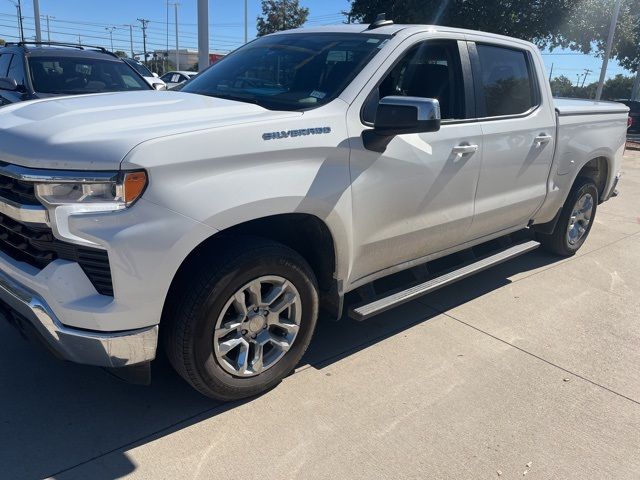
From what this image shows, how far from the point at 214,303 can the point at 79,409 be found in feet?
3.25

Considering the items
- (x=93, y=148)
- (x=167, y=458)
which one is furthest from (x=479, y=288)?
(x=93, y=148)

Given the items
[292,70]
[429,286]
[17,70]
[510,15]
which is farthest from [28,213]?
[510,15]

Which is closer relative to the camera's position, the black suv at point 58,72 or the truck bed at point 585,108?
the truck bed at point 585,108

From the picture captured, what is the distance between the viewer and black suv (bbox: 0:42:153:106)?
23.8 ft

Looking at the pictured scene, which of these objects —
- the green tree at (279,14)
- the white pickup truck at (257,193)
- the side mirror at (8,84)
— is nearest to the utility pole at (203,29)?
the side mirror at (8,84)

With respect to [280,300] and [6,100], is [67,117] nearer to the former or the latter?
[280,300]

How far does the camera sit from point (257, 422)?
2863mm

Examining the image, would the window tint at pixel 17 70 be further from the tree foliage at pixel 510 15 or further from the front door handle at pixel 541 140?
the tree foliage at pixel 510 15

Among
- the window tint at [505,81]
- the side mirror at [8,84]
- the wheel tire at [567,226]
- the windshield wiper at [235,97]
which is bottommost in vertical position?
the wheel tire at [567,226]

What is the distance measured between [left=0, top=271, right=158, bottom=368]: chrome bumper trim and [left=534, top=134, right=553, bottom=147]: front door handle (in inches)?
132

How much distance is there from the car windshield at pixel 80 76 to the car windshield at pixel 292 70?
4.32 m

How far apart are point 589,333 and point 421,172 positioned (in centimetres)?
189

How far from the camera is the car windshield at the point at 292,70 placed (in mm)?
3176

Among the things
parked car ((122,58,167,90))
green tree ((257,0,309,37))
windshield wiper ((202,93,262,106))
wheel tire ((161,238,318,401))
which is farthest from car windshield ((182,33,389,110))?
green tree ((257,0,309,37))
